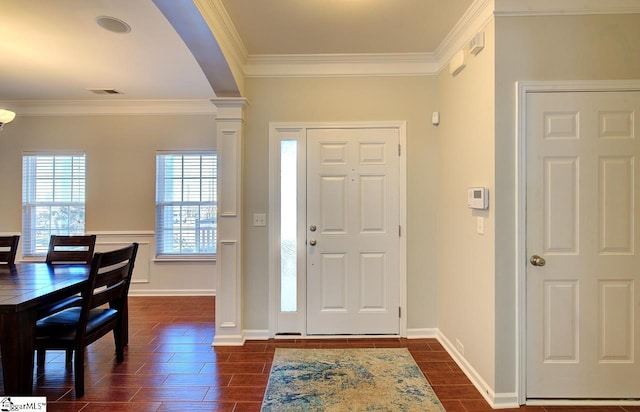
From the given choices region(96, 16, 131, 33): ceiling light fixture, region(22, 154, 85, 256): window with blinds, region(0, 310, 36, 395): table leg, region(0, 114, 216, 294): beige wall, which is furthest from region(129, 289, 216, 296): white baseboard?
region(96, 16, 131, 33): ceiling light fixture

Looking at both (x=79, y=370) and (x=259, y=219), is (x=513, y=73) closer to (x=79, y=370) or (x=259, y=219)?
(x=259, y=219)

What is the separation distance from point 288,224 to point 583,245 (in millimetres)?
2260

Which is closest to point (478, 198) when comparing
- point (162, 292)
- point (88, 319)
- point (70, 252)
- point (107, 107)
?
point (88, 319)

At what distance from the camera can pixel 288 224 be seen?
3105 mm

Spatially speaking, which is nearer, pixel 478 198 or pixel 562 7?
pixel 562 7

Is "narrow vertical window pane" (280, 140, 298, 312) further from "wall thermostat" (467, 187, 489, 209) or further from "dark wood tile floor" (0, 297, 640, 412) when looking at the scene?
"wall thermostat" (467, 187, 489, 209)

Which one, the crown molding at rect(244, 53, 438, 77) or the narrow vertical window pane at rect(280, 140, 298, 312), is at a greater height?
the crown molding at rect(244, 53, 438, 77)

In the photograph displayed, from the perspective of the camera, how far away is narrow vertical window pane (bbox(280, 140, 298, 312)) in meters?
3.09

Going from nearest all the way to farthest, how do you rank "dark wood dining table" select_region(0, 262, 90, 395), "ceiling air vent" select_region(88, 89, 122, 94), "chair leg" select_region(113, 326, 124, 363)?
"dark wood dining table" select_region(0, 262, 90, 395)
"chair leg" select_region(113, 326, 124, 363)
"ceiling air vent" select_region(88, 89, 122, 94)

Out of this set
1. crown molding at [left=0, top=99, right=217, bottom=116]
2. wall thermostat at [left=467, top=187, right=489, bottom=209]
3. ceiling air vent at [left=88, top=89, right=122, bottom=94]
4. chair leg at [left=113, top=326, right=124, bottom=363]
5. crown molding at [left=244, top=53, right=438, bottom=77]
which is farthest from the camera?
crown molding at [left=0, top=99, right=217, bottom=116]

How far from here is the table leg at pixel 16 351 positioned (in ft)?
5.98

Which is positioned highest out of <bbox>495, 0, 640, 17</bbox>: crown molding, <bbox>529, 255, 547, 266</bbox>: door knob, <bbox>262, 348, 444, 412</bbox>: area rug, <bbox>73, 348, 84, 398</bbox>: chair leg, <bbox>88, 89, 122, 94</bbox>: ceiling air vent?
<bbox>88, 89, 122, 94</bbox>: ceiling air vent

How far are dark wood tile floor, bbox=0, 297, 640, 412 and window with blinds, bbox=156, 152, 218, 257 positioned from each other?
1347mm

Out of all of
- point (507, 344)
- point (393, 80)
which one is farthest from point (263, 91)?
point (507, 344)
